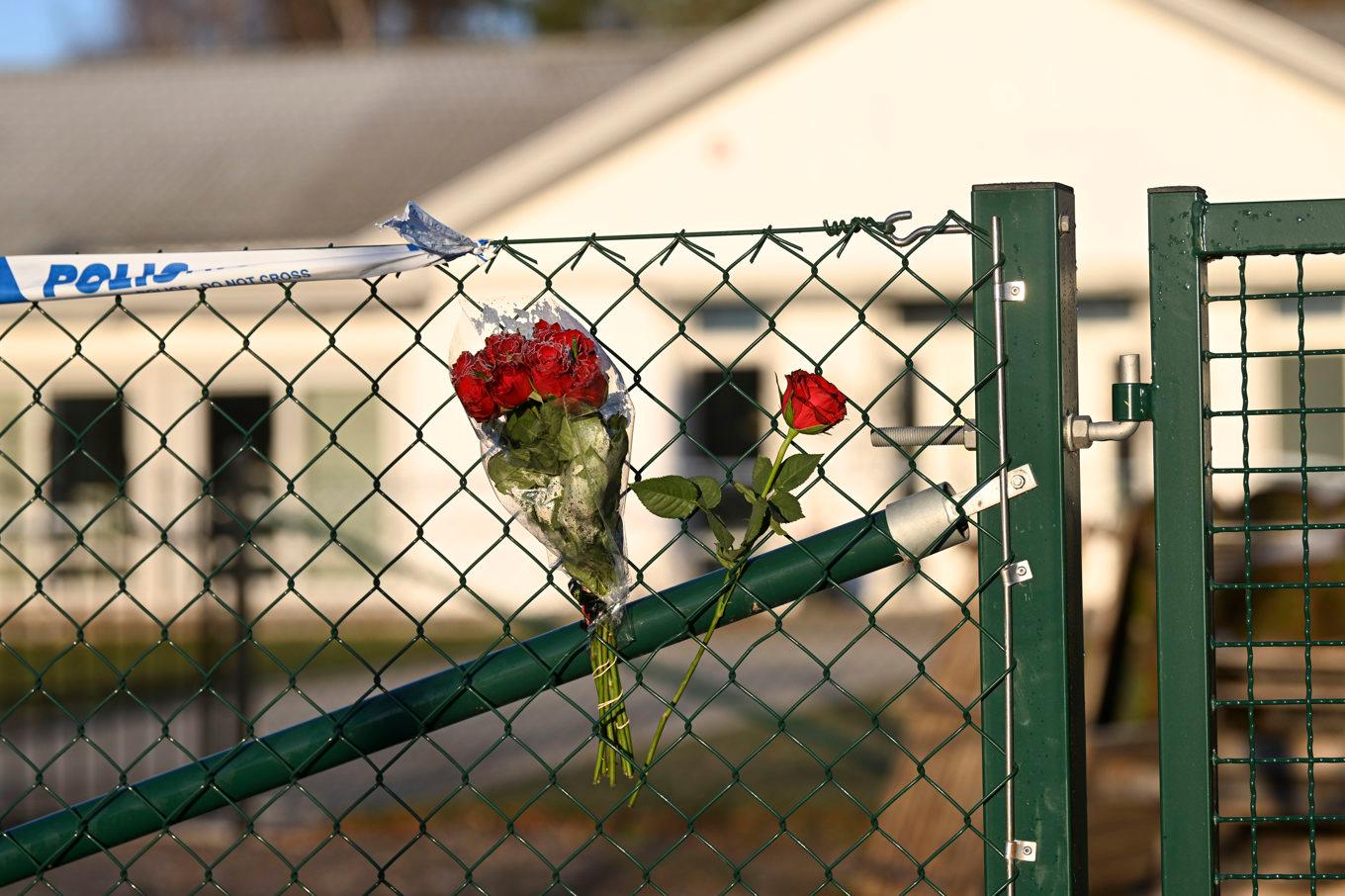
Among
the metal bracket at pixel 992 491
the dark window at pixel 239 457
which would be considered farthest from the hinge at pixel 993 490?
the dark window at pixel 239 457

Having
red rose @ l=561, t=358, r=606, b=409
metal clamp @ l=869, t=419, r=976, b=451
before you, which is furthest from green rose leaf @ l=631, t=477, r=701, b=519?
metal clamp @ l=869, t=419, r=976, b=451

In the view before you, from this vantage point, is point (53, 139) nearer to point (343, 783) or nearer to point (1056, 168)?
point (1056, 168)

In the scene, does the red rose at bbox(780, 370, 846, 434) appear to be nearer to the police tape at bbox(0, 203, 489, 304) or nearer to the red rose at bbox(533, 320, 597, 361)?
the red rose at bbox(533, 320, 597, 361)

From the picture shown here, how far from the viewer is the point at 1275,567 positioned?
546 cm

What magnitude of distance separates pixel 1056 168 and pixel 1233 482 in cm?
363

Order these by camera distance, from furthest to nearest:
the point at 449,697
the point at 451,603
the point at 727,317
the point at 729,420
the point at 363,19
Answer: the point at 363,19 < the point at 729,420 < the point at 727,317 < the point at 451,603 < the point at 449,697

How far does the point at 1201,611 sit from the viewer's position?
1763 millimetres

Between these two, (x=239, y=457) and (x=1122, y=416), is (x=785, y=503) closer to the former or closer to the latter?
(x=1122, y=416)

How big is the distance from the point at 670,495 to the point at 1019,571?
0.44 metres

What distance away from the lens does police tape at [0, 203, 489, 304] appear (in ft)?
6.22

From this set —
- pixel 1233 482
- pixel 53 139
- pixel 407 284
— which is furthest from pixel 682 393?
pixel 53 139

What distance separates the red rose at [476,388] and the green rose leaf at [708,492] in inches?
10.2

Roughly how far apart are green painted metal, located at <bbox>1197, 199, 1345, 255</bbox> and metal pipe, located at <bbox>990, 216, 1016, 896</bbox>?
0.25m

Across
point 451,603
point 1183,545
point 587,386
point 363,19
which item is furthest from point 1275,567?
point 363,19
